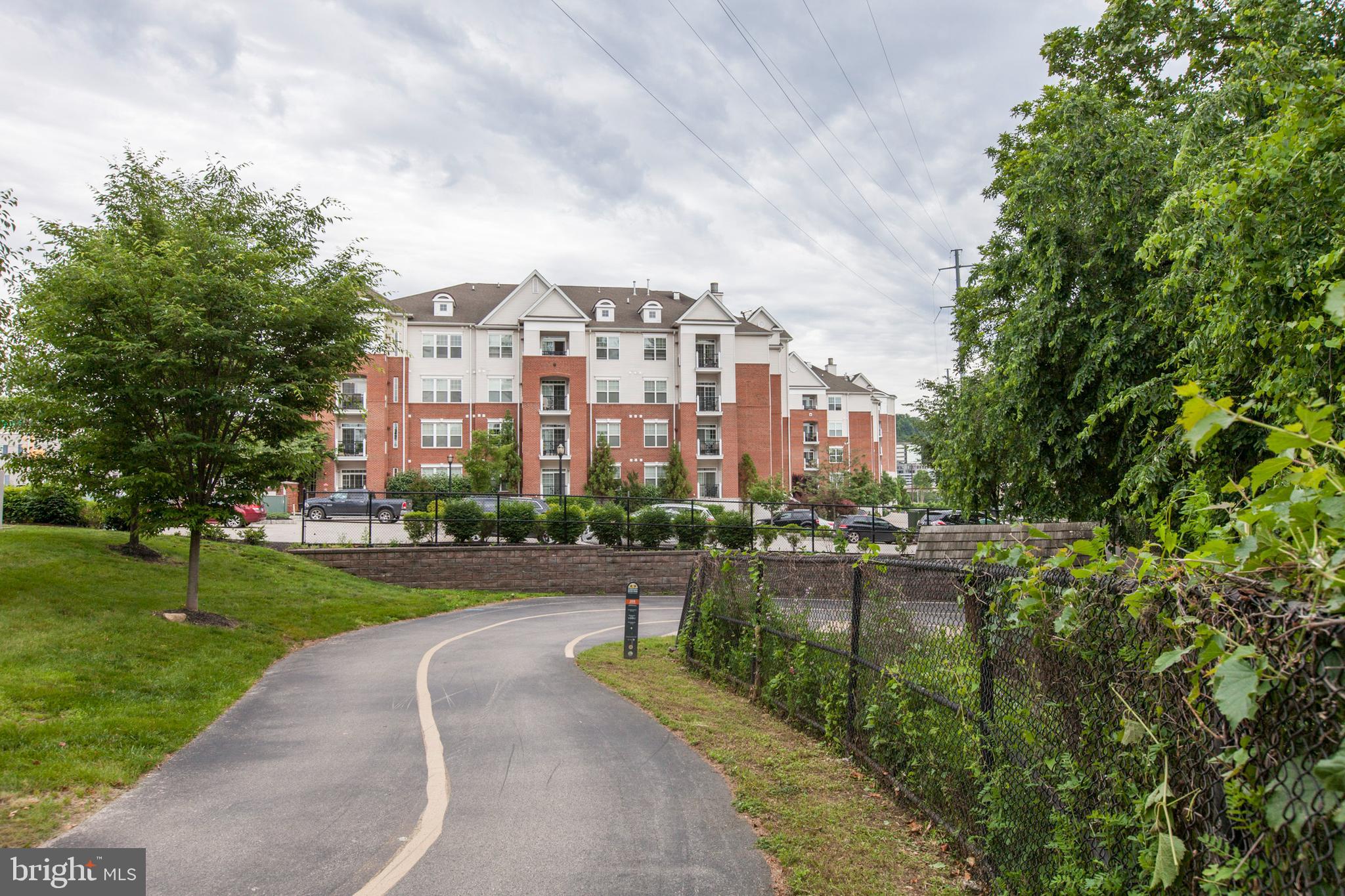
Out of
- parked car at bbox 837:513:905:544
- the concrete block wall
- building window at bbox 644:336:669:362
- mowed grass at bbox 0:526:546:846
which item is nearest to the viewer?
mowed grass at bbox 0:526:546:846

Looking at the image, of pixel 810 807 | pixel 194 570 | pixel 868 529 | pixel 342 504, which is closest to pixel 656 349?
pixel 342 504

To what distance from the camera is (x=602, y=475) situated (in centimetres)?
5316

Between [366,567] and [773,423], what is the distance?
38.5 meters

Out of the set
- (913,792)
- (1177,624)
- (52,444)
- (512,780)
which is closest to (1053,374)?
(913,792)

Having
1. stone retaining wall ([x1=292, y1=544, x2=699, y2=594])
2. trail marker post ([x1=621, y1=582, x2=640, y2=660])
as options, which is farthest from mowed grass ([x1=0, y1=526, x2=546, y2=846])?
trail marker post ([x1=621, y1=582, x2=640, y2=660])

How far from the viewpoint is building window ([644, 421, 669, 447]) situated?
184 feet

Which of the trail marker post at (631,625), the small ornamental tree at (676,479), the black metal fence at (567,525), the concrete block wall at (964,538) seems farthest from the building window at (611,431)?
the concrete block wall at (964,538)

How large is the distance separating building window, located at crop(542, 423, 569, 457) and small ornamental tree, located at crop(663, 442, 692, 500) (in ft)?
22.0

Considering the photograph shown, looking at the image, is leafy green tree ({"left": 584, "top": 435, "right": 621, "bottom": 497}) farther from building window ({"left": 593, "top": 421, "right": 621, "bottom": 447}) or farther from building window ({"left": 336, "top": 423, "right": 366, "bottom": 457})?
building window ({"left": 336, "top": 423, "right": 366, "bottom": 457})

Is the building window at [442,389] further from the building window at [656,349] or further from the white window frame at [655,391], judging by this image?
the building window at [656,349]

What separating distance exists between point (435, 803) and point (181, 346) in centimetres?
1067

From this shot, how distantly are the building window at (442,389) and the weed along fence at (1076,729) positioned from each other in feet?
160

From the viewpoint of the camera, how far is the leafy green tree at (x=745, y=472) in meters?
56.7

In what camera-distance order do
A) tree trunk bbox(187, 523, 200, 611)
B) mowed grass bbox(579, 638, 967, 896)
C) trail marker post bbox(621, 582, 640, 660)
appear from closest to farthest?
mowed grass bbox(579, 638, 967, 896) < trail marker post bbox(621, 582, 640, 660) < tree trunk bbox(187, 523, 200, 611)
